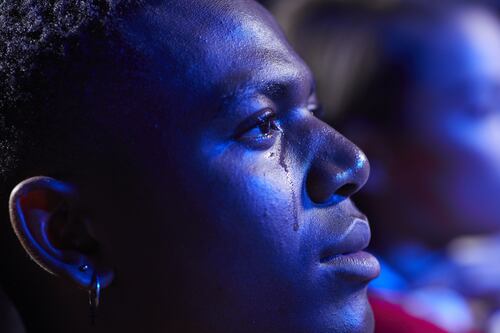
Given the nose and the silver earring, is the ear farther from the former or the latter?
the nose

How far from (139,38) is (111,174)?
185mm

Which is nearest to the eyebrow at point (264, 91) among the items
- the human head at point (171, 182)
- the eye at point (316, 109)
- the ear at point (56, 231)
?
the human head at point (171, 182)

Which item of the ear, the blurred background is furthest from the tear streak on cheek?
the blurred background

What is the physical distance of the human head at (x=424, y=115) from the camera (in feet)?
7.13

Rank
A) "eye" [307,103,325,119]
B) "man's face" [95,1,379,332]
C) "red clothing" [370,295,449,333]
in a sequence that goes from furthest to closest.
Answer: "red clothing" [370,295,449,333] < "eye" [307,103,325,119] < "man's face" [95,1,379,332]

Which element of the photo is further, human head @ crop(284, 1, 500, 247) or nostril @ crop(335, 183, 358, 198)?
human head @ crop(284, 1, 500, 247)

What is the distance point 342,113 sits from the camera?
2.22 meters

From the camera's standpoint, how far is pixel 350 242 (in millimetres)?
1126

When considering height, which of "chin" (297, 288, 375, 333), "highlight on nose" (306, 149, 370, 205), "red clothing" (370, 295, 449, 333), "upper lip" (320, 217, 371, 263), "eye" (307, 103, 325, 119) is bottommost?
"red clothing" (370, 295, 449, 333)

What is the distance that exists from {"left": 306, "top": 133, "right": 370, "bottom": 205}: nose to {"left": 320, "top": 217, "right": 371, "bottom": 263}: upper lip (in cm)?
4

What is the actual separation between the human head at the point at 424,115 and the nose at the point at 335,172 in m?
1.04

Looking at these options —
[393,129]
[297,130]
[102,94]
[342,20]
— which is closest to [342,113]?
[393,129]

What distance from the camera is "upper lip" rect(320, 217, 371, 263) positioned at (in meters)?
1.11

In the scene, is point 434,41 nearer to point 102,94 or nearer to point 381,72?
point 381,72
